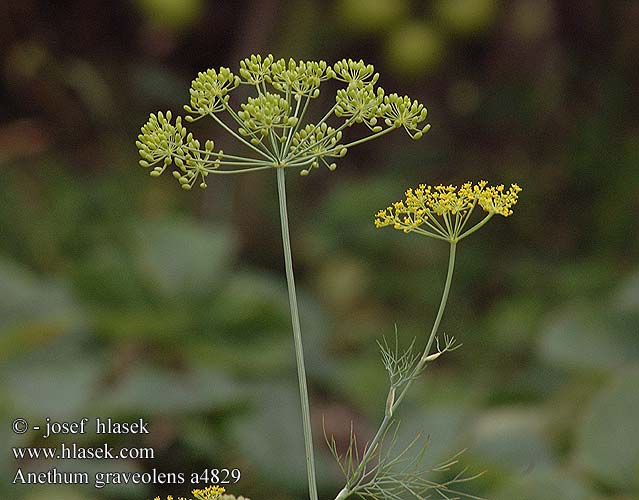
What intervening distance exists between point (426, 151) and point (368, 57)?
0.22 m

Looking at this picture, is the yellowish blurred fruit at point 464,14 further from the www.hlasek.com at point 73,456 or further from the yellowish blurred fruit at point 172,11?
the www.hlasek.com at point 73,456

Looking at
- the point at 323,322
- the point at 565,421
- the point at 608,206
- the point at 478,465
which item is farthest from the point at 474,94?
the point at 478,465

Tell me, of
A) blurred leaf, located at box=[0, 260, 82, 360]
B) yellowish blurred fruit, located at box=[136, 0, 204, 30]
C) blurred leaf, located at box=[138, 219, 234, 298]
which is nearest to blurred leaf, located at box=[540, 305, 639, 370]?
blurred leaf, located at box=[138, 219, 234, 298]

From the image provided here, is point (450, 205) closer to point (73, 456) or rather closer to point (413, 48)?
point (73, 456)

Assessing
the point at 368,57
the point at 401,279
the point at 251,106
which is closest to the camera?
the point at 251,106

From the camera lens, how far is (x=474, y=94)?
197 centimetres

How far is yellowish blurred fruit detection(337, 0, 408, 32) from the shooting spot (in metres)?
1.67

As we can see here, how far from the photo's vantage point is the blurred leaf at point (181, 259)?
1386 mm

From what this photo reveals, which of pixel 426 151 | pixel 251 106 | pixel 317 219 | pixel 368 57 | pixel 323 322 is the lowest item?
pixel 251 106

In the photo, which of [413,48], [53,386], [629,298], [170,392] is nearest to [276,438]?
[170,392]

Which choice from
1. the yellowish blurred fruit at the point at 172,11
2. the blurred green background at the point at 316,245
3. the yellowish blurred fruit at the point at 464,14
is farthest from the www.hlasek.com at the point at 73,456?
the yellowish blurred fruit at the point at 464,14

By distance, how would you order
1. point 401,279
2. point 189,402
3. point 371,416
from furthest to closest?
point 401,279, point 371,416, point 189,402

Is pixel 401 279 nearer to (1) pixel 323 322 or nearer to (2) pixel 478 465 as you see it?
(1) pixel 323 322

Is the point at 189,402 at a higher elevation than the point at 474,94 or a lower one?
lower
